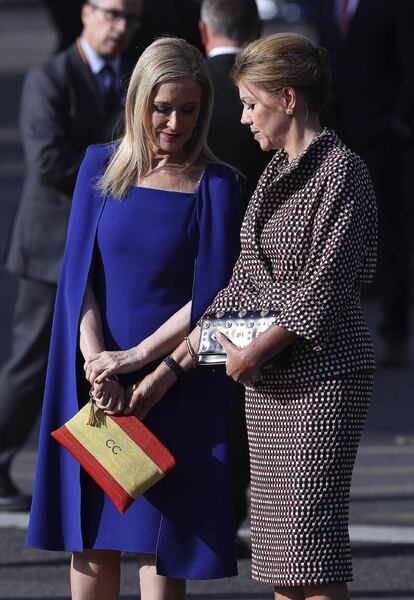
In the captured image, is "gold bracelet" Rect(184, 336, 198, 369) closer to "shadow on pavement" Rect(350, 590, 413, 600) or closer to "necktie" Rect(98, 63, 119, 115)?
"shadow on pavement" Rect(350, 590, 413, 600)

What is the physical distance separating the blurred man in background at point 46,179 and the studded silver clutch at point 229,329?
254 cm

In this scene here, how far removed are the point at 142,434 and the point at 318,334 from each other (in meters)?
0.64

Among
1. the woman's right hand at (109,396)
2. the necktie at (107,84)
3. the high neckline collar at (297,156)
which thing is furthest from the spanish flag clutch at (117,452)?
the necktie at (107,84)

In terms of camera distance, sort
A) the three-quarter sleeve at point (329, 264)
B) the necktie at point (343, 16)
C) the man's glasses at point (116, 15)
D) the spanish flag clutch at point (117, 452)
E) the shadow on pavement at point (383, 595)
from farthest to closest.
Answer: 1. the necktie at point (343, 16)
2. the man's glasses at point (116, 15)
3. the shadow on pavement at point (383, 595)
4. the spanish flag clutch at point (117, 452)
5. the three-quarter sleeve at point (329, 264)

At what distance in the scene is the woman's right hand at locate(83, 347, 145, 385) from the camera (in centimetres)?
432

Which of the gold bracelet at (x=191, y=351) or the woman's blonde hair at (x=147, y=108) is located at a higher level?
the woman's blonde hair at (x=147, y=108)

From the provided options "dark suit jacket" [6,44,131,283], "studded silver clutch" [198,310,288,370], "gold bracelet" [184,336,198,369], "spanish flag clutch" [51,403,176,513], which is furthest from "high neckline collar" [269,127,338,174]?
"dark suit jacket" [6,44,131,283]

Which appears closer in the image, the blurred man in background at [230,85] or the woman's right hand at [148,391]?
the woman's right hand at [148,391]

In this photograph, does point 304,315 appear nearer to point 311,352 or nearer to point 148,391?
point 311,352

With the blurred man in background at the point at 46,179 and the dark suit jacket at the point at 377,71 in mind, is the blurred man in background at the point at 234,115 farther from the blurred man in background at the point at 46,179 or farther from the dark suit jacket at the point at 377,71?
the dark suit jacket at the point at 377,71

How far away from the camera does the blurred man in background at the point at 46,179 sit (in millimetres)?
6637

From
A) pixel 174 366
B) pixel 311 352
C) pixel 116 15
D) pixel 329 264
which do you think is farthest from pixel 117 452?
pixel 116 15

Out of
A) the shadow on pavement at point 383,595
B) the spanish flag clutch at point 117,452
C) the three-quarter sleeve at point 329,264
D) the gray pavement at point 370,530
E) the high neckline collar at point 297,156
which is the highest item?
the high neckline collar at point 297,156

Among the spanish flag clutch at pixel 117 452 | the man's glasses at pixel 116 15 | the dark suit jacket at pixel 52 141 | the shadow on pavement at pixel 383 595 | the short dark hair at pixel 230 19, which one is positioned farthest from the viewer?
the man's glasses at pixel 116 15
